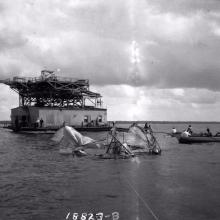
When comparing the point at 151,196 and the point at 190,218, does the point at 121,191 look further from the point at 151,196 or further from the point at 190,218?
the point at 190,218

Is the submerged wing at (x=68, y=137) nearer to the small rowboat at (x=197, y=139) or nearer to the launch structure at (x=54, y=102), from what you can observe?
the small rowboat at (x=197, y=139)

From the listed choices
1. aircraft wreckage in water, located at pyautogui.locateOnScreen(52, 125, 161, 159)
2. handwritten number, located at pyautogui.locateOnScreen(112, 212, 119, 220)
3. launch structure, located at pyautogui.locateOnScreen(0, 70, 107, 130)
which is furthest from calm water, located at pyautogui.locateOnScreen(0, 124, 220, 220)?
launch structure, located at pyautogui.locateOnScreen(0, 70, 107, 130)

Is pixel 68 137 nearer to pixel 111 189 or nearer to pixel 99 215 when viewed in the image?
pixel 111 189

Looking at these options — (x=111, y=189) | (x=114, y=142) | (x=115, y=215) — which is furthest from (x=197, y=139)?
(x=115, y=215)

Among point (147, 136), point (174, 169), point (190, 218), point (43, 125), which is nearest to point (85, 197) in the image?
point (190, 218)

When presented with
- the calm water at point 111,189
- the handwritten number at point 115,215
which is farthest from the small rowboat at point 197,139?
the handwritten number at point 115,215
